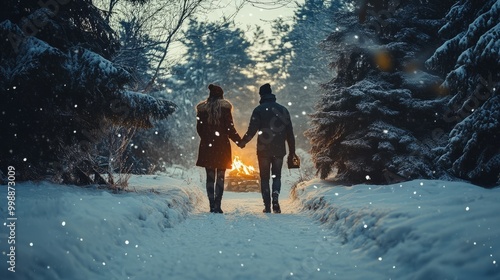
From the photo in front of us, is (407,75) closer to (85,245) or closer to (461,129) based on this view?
(461,129)

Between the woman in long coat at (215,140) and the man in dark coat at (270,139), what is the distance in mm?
570

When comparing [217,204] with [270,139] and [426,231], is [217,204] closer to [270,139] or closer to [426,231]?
[270,139]

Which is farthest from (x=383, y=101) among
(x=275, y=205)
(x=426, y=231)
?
(x=426, y=231)

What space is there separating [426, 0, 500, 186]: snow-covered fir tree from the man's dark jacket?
9.71ft

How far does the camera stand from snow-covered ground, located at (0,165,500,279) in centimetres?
254

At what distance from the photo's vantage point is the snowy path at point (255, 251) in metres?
3.12

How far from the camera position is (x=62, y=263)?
2.69 m

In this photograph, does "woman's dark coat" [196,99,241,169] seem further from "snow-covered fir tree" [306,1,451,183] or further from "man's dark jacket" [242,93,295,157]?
"snow-covered fir tree" [306,1,451,183]

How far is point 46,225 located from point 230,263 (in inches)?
67.8

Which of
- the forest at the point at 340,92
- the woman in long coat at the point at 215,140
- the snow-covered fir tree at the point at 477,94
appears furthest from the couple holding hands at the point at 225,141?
the snow-covered fir tree at the point at 477,94

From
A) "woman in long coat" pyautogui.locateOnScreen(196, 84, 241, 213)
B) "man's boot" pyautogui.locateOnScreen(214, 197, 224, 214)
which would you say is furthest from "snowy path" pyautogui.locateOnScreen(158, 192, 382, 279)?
"woman in long coat" pyautogui.locateOnScreen(196, 84, 241, 213)

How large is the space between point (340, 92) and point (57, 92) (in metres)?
6.43

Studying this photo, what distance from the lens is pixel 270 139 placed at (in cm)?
712

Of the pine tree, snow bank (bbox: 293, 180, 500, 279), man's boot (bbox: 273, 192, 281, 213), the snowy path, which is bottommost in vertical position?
the snowy path
